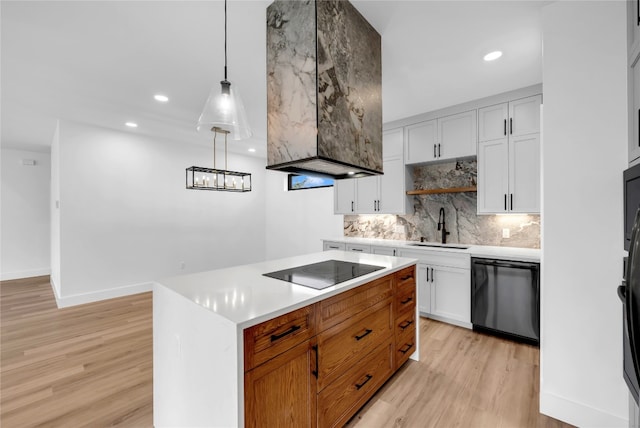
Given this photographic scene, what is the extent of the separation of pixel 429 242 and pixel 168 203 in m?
4.50

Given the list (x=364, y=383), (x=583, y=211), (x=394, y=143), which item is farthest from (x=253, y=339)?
(x=394, y=143)

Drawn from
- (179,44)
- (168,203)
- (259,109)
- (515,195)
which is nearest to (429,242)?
(515,195)

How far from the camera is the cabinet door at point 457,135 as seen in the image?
3.31 m

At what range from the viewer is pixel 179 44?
221 centimetres

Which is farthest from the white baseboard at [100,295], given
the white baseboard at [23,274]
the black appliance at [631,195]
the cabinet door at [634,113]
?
the cabinet door at [634,113]

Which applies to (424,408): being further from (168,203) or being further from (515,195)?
(168,203)

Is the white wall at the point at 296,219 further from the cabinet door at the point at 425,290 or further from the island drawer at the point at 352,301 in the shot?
the island drawer at the point at 352,301

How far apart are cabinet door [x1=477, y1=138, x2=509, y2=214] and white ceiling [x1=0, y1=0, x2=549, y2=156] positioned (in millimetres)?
612

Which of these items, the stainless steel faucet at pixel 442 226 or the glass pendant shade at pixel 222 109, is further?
the stainless steel faucet at pixel 442 226

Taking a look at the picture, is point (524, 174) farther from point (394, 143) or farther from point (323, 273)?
point (323, 273)

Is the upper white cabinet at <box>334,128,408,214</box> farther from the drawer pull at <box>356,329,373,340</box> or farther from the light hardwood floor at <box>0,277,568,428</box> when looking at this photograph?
the drawer pull at <box>356,329,373,340</box>

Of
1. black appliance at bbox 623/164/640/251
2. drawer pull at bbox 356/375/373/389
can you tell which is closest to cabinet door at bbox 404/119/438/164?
black appliance at bbox 623/164/640/251

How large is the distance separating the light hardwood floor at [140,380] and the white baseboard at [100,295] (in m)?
0.52

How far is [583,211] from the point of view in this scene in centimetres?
170
